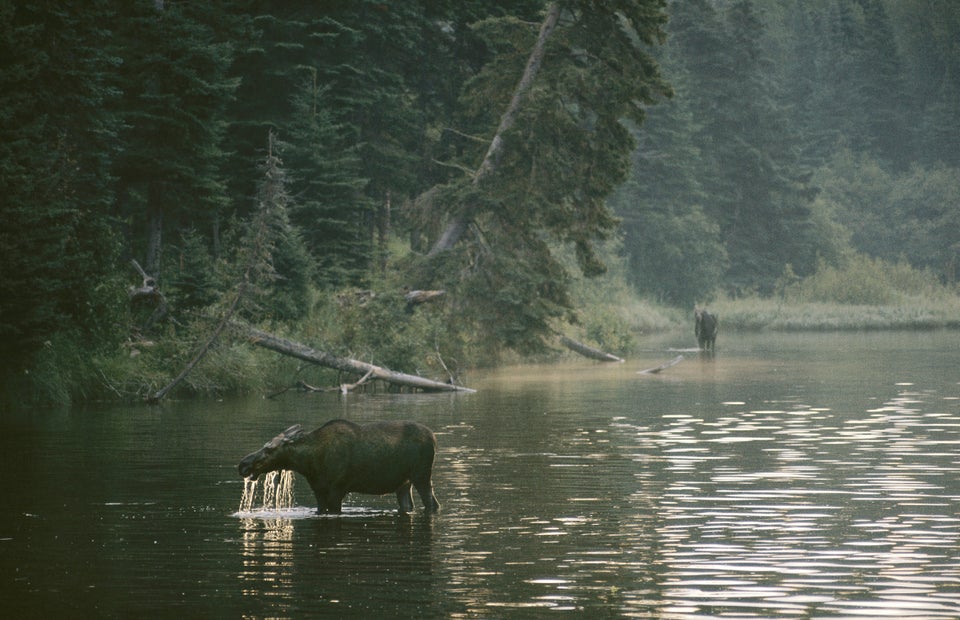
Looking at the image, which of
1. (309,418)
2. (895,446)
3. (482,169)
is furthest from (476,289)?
(895,446)

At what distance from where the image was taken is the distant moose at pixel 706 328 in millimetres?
57906

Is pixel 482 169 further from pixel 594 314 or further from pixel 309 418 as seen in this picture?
pixel 309 418

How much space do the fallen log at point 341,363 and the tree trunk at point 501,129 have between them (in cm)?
1228

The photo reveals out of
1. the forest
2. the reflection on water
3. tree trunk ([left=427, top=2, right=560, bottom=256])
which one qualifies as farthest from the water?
tree trunk ([left=427, top=2, right=560, bottom=256])

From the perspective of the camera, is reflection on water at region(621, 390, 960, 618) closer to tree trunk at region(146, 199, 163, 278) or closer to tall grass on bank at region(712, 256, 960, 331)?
tree trunk at region(146, 199, 163, 278)

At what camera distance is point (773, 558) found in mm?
14711

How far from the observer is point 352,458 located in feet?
57.6

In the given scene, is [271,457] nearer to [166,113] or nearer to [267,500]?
[267,500]

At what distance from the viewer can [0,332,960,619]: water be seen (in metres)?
13.0

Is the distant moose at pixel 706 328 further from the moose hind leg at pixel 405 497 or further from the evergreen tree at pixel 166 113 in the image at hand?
the moose hind leg at pixel 405 497

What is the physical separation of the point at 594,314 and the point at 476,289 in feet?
44.1

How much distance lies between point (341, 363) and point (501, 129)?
48.8 feet

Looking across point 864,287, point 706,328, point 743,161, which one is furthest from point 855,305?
point 706,328

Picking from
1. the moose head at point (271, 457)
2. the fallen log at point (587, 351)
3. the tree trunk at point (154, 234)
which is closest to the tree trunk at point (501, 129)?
the fallen log at point (587, 351)
